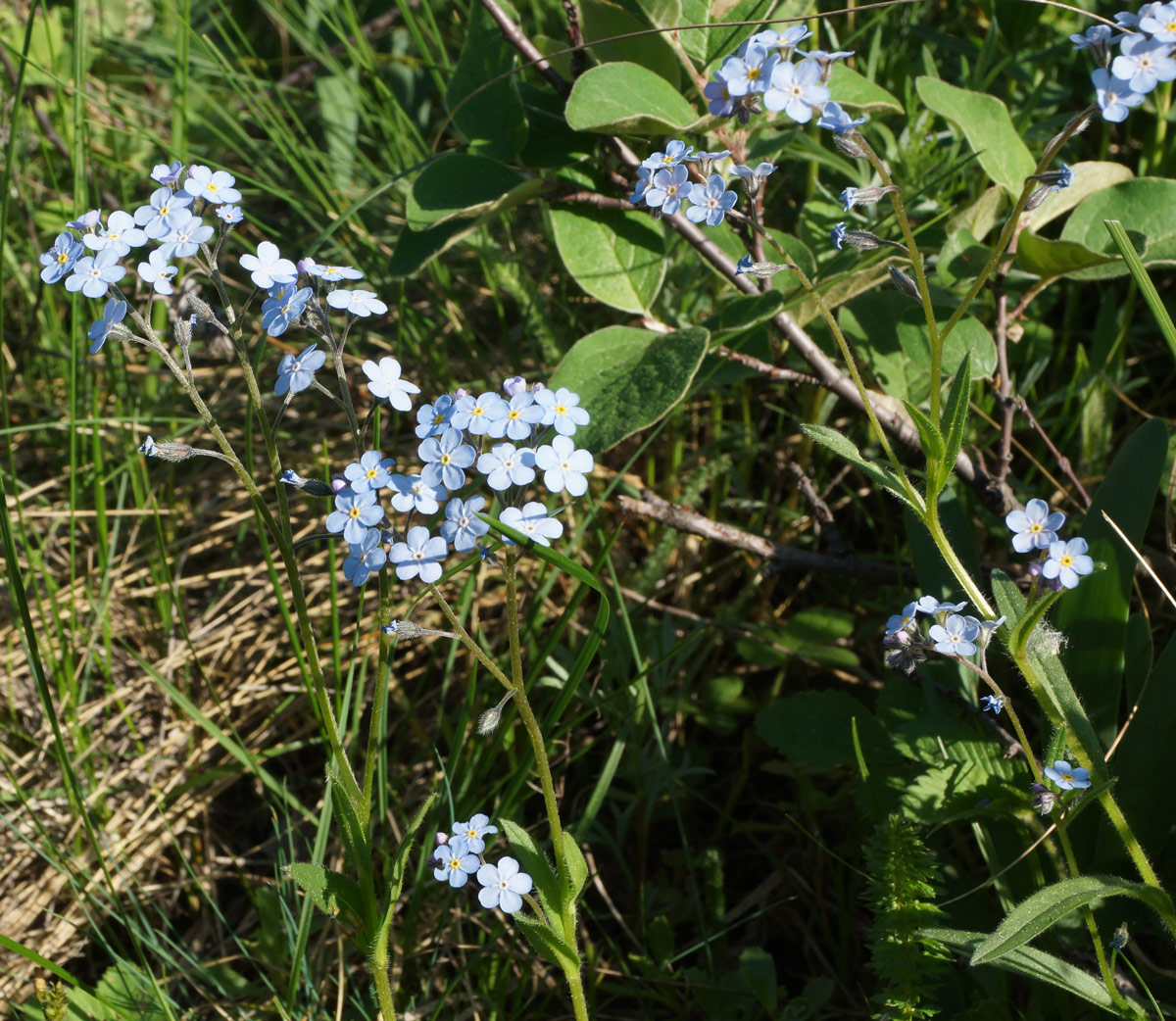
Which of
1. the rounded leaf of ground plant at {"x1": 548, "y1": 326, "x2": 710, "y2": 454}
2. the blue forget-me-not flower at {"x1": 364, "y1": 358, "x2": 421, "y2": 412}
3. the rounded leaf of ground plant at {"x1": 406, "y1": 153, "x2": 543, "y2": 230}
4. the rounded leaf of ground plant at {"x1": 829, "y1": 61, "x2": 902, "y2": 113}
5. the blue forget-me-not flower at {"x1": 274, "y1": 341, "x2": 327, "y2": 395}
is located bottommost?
the rounded leaf of ground plant at {"x1": 548, "y1": 326, "x2": 710, "y2": 454}

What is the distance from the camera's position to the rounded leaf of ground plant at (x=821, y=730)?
8.00 ft

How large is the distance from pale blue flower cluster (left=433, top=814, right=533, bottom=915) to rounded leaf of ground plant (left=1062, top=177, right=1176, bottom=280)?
183 cm

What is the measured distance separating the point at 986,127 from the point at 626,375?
1.06 meters

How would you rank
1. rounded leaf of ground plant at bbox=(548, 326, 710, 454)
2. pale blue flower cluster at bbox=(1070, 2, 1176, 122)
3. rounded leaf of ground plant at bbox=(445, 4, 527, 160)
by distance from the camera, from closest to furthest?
pale blue flower cluster at bbox=(1070, 2, 1176, 122)
rounded leaf of ground plant at bbox=(548, 326, 710, 454)
rounded leaf of ground plant at bbox=(445, 4, 527, 160)

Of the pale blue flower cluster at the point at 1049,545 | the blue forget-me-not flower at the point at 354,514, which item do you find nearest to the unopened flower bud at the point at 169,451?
the blue forget-me-not flower at the point at 354,514

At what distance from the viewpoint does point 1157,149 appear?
3.11 meters

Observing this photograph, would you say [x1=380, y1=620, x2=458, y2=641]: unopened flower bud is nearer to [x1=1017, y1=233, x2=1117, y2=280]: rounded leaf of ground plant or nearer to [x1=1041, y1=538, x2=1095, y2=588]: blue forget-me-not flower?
[x1=1041, y1=538, x2=1095, y2=588]: blue forget-me-not flower

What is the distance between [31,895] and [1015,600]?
252cm

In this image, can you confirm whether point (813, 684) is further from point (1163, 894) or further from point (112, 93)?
point (112, 93)

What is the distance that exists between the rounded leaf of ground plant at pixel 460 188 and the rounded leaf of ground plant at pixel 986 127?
96 centimetres

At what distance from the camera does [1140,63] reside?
4.98 ft

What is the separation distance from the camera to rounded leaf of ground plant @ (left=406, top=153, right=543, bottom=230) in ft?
8.41

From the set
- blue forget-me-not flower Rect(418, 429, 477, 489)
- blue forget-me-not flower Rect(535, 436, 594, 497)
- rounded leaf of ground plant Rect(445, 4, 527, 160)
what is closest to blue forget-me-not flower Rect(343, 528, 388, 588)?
blue forget-me-not flower Rect(418, 429, 477, 489)

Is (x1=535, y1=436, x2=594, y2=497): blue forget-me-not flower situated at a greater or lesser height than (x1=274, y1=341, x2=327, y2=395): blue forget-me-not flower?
lesser
